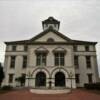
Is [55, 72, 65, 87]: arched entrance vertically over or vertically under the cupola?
under

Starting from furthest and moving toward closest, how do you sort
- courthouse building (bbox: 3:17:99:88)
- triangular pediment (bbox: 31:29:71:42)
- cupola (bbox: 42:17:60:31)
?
cupola (bbox: 42:17:60:31)
triangular pediment (bbox: 31:29:71:42)
courthouse building (bbox: 3:17:99:88)

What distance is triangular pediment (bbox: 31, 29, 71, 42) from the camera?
101 ft

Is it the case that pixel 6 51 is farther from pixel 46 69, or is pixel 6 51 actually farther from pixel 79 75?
pixel 79 75

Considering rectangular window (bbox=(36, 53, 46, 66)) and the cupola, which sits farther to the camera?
the cupola

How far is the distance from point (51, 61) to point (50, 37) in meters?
5.62

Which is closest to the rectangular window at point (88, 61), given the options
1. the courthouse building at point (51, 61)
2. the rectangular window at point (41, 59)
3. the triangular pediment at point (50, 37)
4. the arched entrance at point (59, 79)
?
the courthouse building at point (51, 61)

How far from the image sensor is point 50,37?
3131cm

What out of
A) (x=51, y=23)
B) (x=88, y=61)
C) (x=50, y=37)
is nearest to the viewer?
(x=50, y=37)

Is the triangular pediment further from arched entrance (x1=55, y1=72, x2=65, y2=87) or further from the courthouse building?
arched entrance (x1=55, y1=72, x2=65, y2=87)

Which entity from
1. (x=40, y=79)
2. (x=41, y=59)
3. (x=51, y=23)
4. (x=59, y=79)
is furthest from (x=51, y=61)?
(x=51, y=23)

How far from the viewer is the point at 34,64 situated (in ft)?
94.1

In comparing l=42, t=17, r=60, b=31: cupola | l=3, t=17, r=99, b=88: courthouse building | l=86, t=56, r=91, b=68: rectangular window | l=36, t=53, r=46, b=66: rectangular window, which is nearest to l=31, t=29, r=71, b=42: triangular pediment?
l=3, t=17, r=99, b=88: courthouse building

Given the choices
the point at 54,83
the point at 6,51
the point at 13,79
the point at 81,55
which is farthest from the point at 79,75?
the point at 6,51

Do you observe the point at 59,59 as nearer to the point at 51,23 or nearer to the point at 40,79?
the point at 40,79
